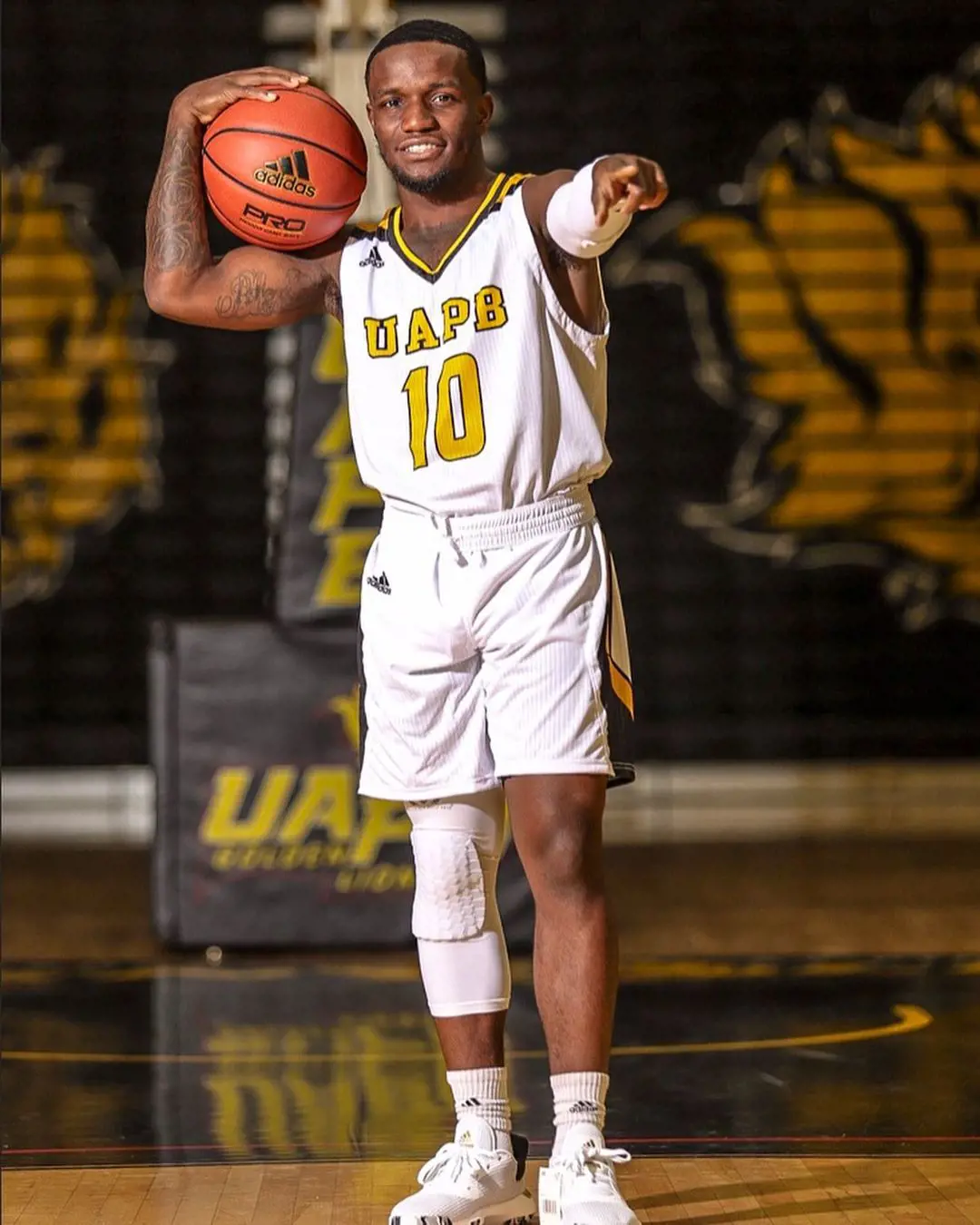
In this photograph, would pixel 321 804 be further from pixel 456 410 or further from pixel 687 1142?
pixel 456 410

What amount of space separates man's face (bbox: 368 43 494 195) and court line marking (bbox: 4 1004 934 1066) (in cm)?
190

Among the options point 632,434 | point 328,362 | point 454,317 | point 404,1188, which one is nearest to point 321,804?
point 328,362

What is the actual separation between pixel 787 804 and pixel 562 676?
5.46 metres

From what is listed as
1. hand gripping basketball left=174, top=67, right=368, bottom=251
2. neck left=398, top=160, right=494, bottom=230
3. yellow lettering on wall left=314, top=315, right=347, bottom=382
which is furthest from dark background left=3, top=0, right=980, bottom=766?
neck left=398, top=160, right=494, bottom=230

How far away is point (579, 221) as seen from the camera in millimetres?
2793

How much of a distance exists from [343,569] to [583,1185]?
2.97m

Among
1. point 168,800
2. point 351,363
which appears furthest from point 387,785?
point 168,800

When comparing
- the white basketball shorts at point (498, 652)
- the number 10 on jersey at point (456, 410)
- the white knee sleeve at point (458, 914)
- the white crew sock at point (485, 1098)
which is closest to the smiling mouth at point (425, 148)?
the number 10 on jersey at point (456, 410)

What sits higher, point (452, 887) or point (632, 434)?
point (632, 434)

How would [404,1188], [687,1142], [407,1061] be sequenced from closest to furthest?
[404,1188] → [687,1142] → [407,1061]

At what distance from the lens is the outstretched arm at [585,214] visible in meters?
2.72

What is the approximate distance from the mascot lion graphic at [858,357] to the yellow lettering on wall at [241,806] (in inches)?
127

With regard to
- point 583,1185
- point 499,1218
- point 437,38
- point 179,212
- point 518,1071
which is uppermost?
point 437,38

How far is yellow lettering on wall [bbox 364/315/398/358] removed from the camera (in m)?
2.96
